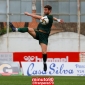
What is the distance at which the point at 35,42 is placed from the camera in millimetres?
43812

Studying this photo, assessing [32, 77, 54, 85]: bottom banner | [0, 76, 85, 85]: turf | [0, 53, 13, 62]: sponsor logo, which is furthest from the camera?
[0, 53, 13, 62]: sponsor logo

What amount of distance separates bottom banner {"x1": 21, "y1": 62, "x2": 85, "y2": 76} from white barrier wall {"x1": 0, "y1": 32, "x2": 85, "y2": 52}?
12.2 metres

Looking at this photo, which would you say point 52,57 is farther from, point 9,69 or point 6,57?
point 9,69

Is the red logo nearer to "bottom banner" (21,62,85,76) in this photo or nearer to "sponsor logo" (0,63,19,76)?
"sponsor logo" (0,63,19,76)

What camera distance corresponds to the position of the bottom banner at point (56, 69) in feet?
101

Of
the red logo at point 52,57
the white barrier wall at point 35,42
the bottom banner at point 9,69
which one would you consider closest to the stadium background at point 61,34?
the white barrier wall at point 35,42

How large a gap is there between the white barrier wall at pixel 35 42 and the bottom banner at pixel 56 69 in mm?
12179

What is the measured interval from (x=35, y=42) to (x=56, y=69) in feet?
43.0

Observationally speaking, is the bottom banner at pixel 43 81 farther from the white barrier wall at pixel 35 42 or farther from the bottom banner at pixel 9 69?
the white barrier wall at pixel 35 42

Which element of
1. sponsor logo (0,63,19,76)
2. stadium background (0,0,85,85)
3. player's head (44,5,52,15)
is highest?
player's head (44,5,52,15)

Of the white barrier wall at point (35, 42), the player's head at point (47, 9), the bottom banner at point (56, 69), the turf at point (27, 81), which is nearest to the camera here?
the player's head at point (47, 9)

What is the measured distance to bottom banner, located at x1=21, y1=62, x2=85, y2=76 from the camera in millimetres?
30828

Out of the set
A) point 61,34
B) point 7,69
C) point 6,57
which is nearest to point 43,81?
point 7,69

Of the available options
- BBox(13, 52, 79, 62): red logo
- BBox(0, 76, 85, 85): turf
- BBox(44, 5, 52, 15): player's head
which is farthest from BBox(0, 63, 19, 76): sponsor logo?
BBox(44, 5, 52, 15): player's head
